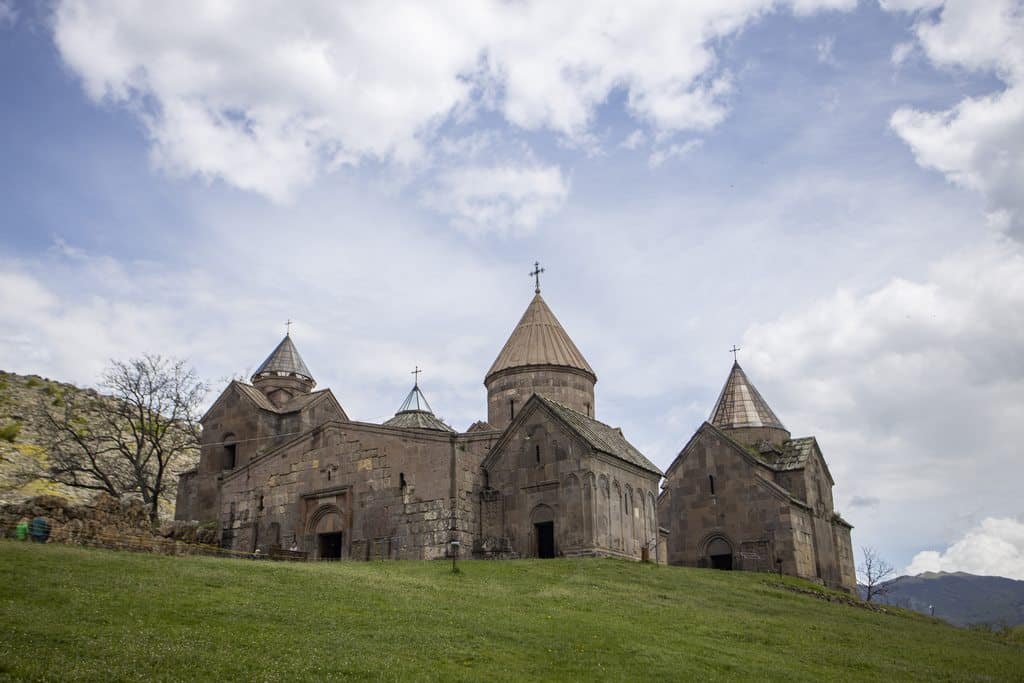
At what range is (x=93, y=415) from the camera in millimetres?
46844

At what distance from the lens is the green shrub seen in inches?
1500

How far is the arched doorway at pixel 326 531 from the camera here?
87.0ft

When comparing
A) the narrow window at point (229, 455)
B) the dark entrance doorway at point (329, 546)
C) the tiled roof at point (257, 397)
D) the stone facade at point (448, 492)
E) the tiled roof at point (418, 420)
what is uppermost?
the tiled roof at point (257, 397)

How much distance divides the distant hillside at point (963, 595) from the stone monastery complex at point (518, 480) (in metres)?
106

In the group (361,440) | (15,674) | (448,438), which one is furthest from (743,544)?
(15,674)

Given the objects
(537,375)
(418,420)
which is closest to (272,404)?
(418,420)

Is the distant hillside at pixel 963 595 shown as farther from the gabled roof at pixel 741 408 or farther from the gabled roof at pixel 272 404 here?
the gabled roof at pixel 272 404

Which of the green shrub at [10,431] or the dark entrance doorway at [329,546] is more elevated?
the green shrub at [10,431]

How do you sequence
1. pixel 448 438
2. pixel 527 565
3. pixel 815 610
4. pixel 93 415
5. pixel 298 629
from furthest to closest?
pixel 93 415 → pixel 448 438 → pixel 527 565 → pixel 815 610 → pixel 298 629

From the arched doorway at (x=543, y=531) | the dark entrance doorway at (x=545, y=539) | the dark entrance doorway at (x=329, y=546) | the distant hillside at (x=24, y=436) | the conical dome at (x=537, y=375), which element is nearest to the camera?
the arched doorway at (x=543, y=531)

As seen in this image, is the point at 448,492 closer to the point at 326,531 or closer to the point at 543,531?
the point at 543,531

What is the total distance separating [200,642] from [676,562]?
20.9 m

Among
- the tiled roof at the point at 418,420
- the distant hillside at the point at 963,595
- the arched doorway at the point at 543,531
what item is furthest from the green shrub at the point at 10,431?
the distant hillside at the point at 963,595

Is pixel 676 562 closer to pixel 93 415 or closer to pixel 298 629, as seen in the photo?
pixel 298 629
